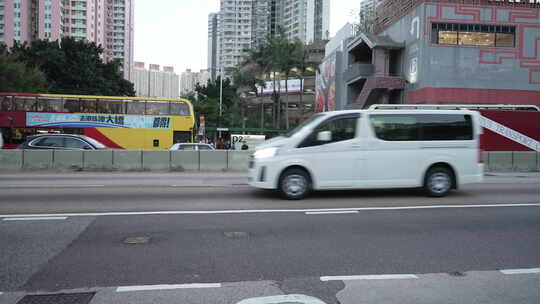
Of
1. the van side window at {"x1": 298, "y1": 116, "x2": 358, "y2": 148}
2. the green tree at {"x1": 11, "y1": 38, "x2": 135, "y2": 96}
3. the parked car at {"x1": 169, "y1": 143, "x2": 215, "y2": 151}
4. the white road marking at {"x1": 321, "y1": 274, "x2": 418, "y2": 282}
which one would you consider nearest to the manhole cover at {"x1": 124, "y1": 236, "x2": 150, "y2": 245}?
the white road marking at {"x1": 321, "y1": 274, "x2": 418, "y2": 282}

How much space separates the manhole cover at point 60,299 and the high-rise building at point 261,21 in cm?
14235

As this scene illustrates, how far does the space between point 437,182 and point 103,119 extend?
22.1m

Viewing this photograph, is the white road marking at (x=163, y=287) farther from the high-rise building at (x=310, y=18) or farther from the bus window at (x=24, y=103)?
the high-rise building at (x=310, y=18)

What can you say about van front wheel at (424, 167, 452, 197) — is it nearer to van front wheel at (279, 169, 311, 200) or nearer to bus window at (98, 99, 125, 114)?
van front wheel at (279, 169, 311, 200)

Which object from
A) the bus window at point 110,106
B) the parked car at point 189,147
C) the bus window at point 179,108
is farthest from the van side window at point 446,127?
the bus window at point 110,106

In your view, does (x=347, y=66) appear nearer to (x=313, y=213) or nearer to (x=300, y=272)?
(x=313, y=213)

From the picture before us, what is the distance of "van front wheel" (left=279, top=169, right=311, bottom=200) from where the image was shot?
920 cm

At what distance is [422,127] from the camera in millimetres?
9781

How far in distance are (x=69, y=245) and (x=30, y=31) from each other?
119121 mm

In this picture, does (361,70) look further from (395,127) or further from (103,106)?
(395,127)

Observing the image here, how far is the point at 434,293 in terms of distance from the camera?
4.07 m

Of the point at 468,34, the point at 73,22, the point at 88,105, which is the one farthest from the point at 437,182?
the point at 73,22

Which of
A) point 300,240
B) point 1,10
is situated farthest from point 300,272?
point 1,10

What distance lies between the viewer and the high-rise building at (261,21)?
463ft
